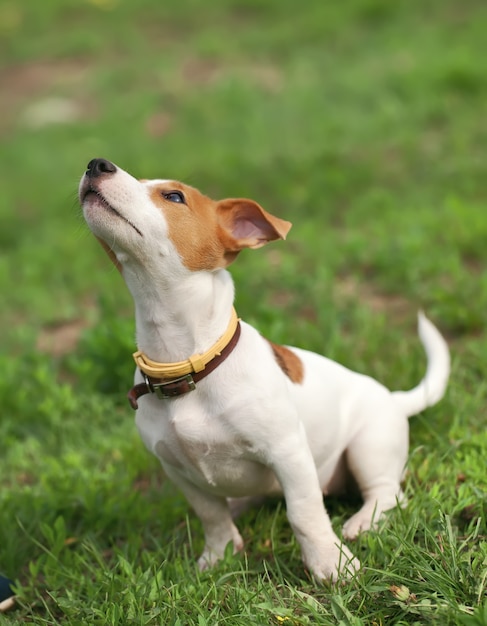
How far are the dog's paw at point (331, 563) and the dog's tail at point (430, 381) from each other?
39.4 inches

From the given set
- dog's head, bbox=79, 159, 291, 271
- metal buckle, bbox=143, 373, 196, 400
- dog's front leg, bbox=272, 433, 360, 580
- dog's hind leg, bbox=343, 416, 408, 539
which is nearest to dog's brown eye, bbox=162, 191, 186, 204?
dog's head, bbox=79, 159, 291, 271

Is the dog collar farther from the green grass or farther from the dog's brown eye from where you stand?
the green grass

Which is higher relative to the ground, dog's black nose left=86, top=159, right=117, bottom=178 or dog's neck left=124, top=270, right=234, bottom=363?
dog's black nose left=86, top=159, right=117, bottom=178

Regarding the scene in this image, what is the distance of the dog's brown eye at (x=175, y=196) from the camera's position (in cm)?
306

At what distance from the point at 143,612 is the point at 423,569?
0.97m

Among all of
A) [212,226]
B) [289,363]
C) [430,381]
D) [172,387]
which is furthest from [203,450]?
[430,381]

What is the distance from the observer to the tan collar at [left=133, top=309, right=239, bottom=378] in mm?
3018

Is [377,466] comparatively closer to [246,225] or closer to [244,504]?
[244,504]

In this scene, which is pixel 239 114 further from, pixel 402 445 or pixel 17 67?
pixel 402 445

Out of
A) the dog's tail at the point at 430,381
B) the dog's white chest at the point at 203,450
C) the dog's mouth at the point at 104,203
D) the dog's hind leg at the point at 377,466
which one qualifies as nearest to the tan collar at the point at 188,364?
the dog's white chest at the point at 203,450

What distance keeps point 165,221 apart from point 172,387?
0.61 meters

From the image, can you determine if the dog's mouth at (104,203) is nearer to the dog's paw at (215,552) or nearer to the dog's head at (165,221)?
the dog's head at (165,221)

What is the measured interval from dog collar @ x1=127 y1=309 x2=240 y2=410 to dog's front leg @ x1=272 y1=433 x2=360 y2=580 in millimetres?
402

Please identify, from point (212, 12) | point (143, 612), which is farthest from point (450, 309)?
point (212, 12)
